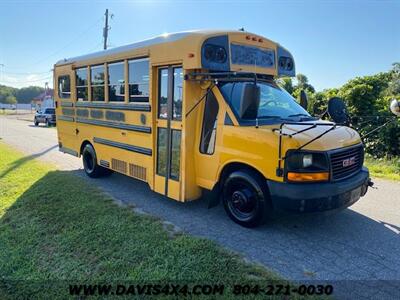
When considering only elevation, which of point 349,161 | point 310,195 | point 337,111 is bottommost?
point 310,195

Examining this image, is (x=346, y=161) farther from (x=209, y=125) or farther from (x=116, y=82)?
(x=116, y=82)

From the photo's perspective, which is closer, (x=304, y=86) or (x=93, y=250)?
(x=93, y=250)

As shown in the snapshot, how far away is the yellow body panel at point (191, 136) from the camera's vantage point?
4180 mm

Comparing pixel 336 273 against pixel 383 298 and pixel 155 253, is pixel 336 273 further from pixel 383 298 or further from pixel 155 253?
pixel 155 253

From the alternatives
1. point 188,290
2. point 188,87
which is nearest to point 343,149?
point 188,87

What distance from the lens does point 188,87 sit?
15.9ft

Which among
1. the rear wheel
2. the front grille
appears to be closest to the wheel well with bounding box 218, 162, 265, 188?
the front grille

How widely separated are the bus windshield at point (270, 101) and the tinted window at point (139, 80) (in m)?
1.53

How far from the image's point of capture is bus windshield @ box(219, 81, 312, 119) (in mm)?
4652

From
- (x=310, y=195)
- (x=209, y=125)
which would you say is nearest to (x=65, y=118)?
(x=209, y=125)

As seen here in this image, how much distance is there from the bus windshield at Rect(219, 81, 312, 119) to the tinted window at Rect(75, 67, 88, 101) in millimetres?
3950

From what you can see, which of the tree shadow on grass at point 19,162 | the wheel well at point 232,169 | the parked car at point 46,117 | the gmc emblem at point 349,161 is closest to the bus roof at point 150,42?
the wheel well at point 232,169

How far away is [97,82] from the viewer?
692 cm

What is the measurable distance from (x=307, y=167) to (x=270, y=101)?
1427 millimetres
